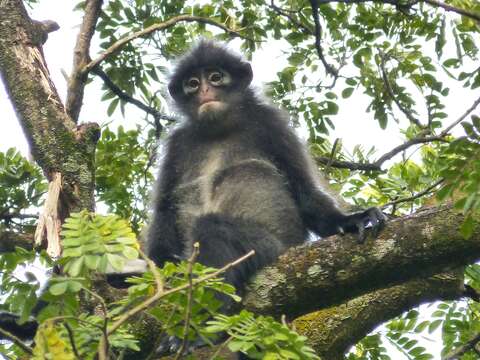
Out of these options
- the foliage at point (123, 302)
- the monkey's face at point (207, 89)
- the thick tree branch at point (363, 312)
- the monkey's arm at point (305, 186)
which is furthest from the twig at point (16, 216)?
the foliage at point (123, 302)

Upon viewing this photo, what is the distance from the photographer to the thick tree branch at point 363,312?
438 cm

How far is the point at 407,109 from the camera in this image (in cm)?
602

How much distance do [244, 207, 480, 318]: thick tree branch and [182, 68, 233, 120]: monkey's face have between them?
2.45m

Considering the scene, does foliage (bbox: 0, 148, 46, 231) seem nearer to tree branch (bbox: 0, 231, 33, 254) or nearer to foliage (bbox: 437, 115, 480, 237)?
tree branch (bbox: 0, 231, 33, 254)

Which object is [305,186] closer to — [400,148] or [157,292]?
[400,148]

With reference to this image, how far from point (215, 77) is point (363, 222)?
8.17 feet

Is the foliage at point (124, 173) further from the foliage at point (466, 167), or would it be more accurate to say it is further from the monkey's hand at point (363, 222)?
the foliage at point (466, 167)

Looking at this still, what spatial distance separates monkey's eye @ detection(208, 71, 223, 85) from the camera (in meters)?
6.50

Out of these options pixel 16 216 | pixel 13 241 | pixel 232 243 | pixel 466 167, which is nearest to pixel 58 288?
pixel 466 167

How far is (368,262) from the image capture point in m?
3.93

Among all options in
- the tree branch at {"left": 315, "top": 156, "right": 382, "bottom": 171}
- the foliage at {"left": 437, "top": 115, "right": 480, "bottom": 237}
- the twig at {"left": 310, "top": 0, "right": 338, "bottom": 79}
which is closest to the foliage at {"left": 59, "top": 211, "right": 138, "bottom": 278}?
the foliage at {"left": 437, "top": 115, "right": 480, "bottom": 237}

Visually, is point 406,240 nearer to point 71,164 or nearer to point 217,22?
point 71,164

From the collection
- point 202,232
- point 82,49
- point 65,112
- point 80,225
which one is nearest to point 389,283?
point 202,232

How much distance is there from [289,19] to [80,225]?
3.96 m
